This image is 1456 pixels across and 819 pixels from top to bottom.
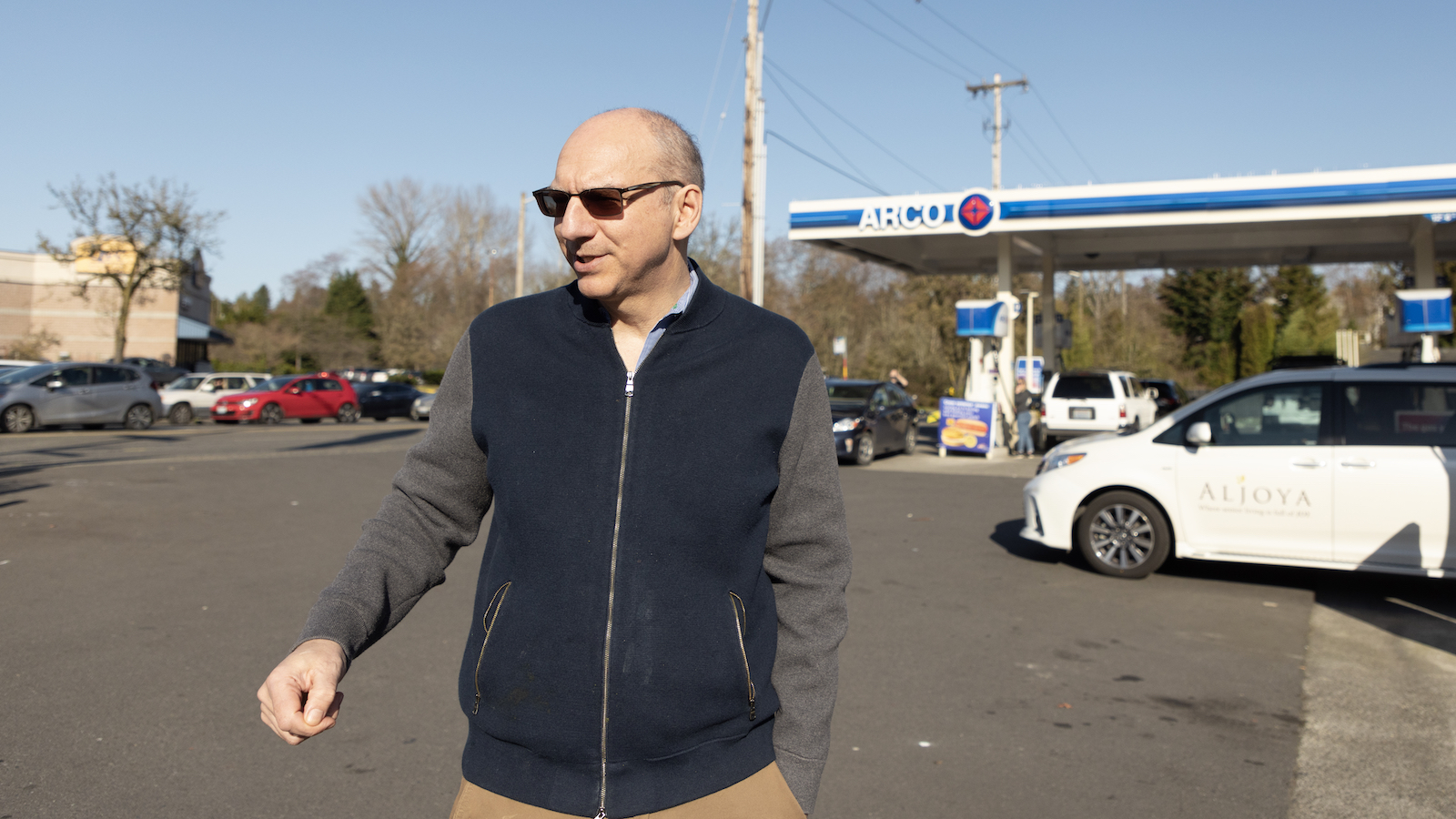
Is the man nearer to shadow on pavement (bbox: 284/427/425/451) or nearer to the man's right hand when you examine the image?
the man's right hand

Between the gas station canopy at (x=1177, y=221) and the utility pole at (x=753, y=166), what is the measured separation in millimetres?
887

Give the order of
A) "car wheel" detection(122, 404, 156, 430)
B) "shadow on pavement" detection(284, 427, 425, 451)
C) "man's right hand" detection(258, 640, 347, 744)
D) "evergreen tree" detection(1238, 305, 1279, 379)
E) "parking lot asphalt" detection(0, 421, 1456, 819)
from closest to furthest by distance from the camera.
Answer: "man's right hand" detection(258, 640, 347, 744)
"parking lot asphalt" detection(0, 421, 1456, 819)
"shadow on pavement" detection(284, 427, 425, 451)
"car wheel" detection(122, 404, 156, 430)
"evergreen tree" detection(1238, 305, 1279, 379)

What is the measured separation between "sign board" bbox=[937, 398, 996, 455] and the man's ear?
19.0 metres

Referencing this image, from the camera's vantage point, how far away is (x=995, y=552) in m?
9.78

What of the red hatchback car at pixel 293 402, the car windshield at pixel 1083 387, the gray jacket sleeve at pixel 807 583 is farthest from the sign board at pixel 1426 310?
the red hatchback car at pixel 293 402

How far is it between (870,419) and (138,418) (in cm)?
1702

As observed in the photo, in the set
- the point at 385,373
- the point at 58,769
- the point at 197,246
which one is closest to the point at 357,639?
the point at 58,769

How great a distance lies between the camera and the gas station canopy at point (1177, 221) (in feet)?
61.9

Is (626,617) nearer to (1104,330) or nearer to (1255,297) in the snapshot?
(1104,330)

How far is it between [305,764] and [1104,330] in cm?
4678

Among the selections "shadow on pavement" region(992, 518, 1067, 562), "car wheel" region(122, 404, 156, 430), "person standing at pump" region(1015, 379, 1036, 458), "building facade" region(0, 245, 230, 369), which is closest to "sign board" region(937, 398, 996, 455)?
"person standing at pump" region(1015, 379, 1036, 458)

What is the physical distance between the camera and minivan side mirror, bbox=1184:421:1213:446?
26.6 feet

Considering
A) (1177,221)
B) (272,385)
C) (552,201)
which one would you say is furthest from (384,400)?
(552,201)

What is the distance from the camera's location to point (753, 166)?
2245 cm
